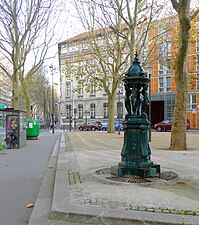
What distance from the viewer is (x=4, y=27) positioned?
2102 cm

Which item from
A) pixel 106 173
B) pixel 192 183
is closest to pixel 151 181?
pixel 192 183

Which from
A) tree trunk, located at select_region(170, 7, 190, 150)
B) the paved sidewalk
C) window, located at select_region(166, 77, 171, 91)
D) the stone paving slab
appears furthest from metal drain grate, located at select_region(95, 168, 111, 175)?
window, located at select_region(166, 77, 171, 91)

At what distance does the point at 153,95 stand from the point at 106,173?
43.9 meters

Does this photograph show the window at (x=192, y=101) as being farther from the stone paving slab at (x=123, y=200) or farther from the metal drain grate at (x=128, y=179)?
the metal drain grate at (x=128, y=179)

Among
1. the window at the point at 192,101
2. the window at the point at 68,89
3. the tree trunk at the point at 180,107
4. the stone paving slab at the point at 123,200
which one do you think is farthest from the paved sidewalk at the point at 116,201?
the window at the point at 68,89

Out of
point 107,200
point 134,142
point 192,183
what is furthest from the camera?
point 134,142

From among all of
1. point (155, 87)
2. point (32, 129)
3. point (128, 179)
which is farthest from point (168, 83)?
point (128, 179)

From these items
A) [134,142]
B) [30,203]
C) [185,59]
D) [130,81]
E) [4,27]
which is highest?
[4,27]

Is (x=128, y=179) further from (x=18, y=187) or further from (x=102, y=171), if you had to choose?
(x=18, y=187)

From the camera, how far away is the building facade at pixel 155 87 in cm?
2703

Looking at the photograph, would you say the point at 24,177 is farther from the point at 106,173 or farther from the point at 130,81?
the point at 130,81

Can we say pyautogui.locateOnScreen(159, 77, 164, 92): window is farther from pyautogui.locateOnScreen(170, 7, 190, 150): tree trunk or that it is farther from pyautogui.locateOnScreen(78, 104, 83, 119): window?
pyautogui.locateOnScreen(170, 7, 190, 150): tree trunk

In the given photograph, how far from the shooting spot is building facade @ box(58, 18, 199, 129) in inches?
1064

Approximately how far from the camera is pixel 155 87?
164ft
